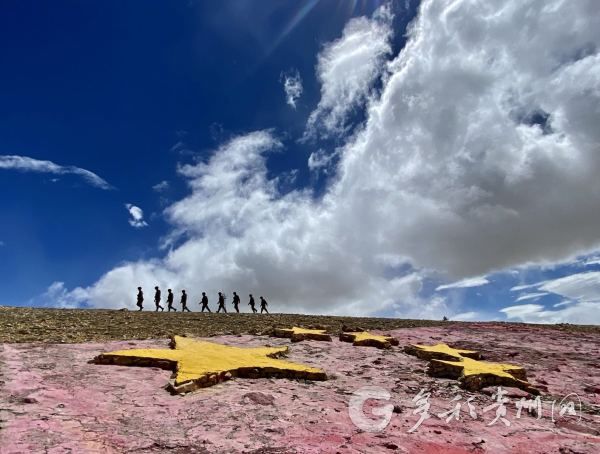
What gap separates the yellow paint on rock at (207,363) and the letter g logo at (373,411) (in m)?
1.25

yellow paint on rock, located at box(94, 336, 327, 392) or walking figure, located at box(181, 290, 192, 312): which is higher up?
walking figure, located at box(181, 290, 192, 312)

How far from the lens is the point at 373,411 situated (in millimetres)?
9133

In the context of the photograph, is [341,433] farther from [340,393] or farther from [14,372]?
[14,372]

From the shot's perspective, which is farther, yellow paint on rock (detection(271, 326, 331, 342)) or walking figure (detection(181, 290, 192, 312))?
walking figure (detection(181, 290, 192, 312))

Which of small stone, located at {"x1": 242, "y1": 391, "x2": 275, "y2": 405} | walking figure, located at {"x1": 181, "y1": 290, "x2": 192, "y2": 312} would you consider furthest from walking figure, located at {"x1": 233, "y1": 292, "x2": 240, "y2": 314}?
small stone, located at {"x1": 242, "y1": 391, "x2": 275, "y2": 405}

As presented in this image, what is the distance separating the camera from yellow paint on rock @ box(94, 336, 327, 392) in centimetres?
970

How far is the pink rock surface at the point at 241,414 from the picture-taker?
6664mm

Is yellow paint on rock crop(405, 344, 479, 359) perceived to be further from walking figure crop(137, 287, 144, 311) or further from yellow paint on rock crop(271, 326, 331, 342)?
walking figure crop(137, 287, 144, 311)

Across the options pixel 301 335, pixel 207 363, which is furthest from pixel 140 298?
pixel 207 363

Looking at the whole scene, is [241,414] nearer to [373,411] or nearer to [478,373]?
[373,411]

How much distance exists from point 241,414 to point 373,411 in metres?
2.73

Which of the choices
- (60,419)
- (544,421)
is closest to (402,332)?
(544,421)

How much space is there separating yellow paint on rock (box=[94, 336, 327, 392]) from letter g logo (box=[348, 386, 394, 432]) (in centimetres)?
125

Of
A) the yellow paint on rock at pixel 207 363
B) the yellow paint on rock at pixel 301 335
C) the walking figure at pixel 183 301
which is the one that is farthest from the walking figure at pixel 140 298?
the yellow paint on rock at pixel 207 363
